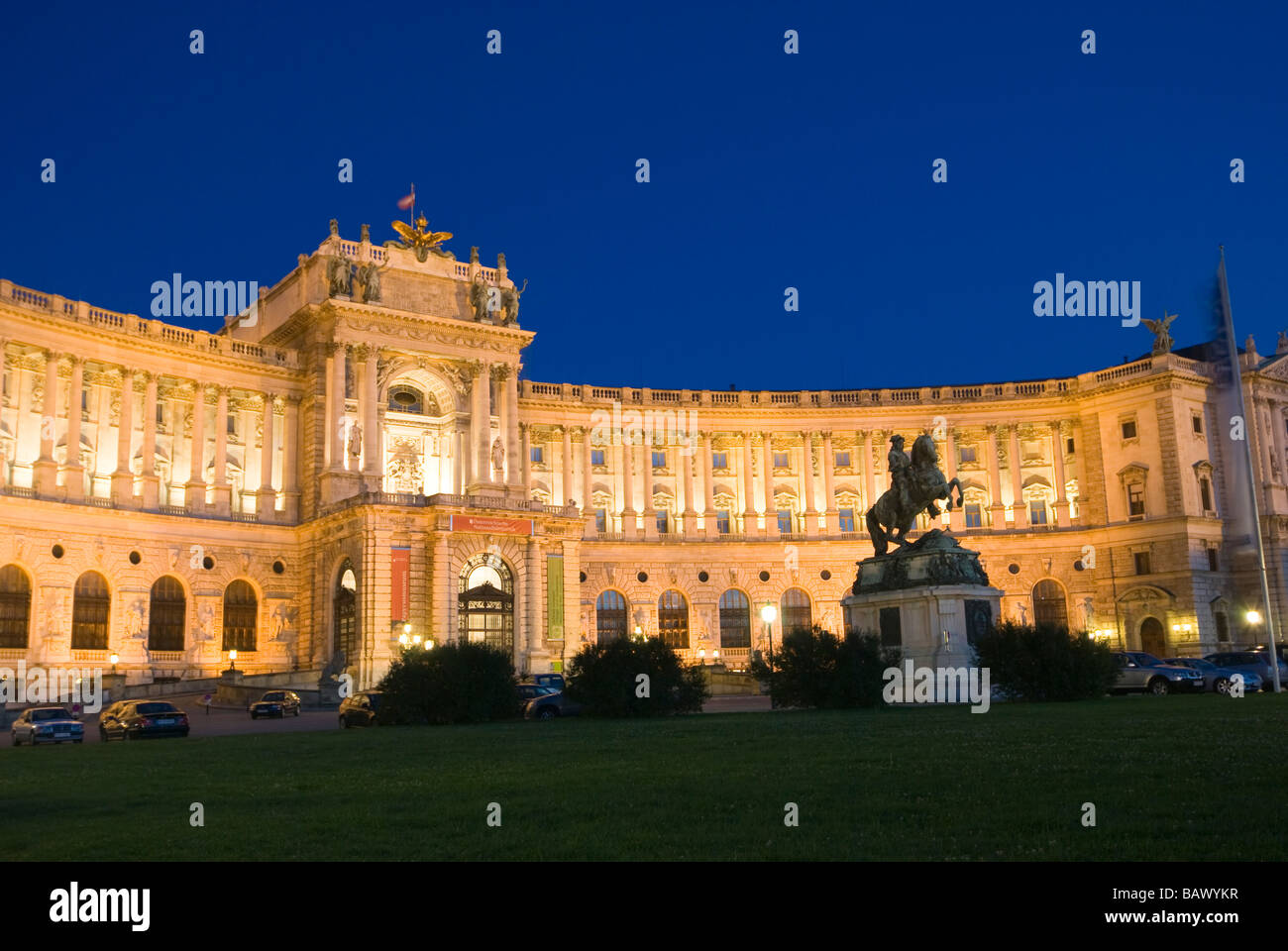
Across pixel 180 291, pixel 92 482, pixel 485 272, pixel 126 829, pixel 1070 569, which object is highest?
pixel 485 272

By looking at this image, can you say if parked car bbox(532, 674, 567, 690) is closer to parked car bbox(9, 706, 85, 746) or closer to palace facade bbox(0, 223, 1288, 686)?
palace facade bbox(0, 223, 1288, 686)

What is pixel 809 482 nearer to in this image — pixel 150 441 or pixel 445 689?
pixel 150 441

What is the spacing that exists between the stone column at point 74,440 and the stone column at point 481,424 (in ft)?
69.7

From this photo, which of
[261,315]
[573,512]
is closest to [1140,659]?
[573,512]

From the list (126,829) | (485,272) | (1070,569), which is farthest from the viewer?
(1070,569)

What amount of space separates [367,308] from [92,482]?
17.7m

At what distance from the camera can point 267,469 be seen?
7125cm

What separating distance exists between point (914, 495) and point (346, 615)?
3999 cm

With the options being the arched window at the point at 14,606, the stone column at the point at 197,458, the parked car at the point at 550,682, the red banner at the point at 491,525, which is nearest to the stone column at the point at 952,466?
the red banner at the point at 491,525

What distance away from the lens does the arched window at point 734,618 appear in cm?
8325

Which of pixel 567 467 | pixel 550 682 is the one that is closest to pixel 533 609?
pixel 567 467
